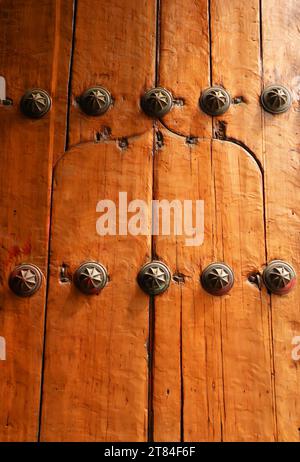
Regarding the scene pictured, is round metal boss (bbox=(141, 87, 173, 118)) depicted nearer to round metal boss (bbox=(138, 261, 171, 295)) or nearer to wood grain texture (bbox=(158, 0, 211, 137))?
wood grain texture (bbox=(158, 0, 211, 137))

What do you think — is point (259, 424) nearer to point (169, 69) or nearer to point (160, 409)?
point (160, 409)

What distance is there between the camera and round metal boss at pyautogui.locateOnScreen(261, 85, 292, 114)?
3.70ft

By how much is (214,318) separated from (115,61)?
1.76 ft

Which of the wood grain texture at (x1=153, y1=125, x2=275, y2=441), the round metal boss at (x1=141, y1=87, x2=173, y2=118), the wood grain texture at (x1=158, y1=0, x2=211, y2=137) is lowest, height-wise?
the wood grain texture at (x1=153, y1=125, x2=275, y2=441)

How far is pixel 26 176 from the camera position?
1124 mm

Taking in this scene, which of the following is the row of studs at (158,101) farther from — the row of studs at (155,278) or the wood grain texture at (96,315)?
the row of studs at (155,278)

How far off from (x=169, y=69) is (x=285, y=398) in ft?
2.15

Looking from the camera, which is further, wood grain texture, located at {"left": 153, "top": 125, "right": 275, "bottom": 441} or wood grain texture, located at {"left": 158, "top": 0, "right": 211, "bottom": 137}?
wood grain texture, located at {"left": 158, "top": 0, "right": 211, "bottom": 137}

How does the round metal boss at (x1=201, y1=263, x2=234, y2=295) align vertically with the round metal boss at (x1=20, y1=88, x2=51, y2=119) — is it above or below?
below

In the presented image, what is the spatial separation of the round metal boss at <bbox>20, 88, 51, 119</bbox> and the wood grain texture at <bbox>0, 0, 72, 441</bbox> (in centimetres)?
1

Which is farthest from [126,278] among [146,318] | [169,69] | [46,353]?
[169,69]

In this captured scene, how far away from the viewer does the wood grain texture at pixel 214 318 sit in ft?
3.38

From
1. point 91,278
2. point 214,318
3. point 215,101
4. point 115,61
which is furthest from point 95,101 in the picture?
point 214,318

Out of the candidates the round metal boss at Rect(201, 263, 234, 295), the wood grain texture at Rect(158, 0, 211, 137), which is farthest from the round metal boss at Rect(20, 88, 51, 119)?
the round metal boss at Rect(201, 263, 234, 295)
